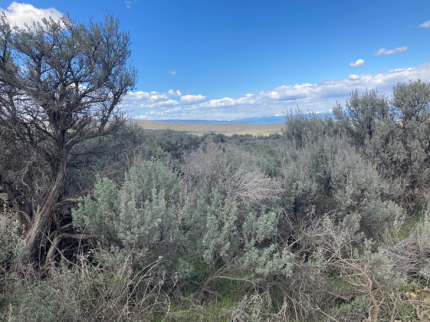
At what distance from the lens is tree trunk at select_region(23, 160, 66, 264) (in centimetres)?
396

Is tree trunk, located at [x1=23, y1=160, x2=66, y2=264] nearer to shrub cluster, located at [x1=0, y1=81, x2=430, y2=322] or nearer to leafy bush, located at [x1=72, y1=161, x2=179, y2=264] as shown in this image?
shrub cluster, located at [x1=0, y1=81, x2=430, y2=322]

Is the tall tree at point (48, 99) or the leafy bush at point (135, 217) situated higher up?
the tall tree at point (48, 99)

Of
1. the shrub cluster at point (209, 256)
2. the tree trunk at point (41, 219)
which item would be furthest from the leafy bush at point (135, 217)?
the tree trunk at point (41, 219)

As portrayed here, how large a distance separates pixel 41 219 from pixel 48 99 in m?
2.34

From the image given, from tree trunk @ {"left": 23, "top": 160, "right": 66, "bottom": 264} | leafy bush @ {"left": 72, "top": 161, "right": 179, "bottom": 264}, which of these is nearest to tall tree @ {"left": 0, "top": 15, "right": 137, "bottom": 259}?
tree trunk @ {"left": 23, "top": 160, "right": 66, "bottom": 264}

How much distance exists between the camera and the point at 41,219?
14.5 feet

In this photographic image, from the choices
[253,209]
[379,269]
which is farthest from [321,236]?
[253,209]

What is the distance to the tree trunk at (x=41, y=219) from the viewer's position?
156 inches

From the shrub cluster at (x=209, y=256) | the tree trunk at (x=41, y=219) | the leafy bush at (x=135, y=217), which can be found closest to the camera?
the shrub cluster at (x=209, y=256)

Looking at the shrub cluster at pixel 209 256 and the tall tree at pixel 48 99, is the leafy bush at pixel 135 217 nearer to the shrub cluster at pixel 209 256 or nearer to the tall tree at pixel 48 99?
A: the shrub cluster at pixel 209 256

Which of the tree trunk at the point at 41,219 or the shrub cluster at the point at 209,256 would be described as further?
the tree trunk at the point at 41,219

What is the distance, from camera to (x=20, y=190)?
5031 millimetres

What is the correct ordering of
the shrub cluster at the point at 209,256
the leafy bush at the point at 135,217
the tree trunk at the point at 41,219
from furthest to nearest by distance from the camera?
the tree trunk at the point at 41,219
the leafy bush at the point at 135,217
the shrub cluster at the point at 209,256

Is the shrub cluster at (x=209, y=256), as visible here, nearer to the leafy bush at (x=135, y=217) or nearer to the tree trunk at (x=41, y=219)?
the leafy bush at (x=135, y=217)
